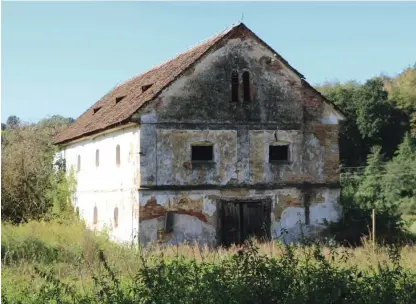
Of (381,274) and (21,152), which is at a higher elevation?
(21,152)

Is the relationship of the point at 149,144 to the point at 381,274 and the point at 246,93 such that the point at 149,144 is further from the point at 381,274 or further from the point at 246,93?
the point at 381,274

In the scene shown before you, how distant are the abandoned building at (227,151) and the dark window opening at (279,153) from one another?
1.4 inches

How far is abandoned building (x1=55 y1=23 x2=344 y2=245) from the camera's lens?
21.4m

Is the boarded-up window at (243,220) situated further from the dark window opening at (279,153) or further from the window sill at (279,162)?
the dark window opening at (279,153)

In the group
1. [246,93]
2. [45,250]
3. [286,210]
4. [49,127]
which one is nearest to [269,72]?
[246,93]

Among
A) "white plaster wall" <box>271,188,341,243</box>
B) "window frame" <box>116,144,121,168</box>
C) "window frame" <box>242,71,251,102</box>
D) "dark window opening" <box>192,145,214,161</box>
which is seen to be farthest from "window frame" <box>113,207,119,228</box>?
"window frame" <box>242,71,251,102</box>

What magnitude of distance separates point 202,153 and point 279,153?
2741 millimetres

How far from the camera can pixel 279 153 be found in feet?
74.8

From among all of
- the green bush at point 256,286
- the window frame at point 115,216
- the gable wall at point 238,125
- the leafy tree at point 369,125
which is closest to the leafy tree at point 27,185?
the window frame at point 115,216

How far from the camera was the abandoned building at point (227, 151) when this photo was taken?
21391mm

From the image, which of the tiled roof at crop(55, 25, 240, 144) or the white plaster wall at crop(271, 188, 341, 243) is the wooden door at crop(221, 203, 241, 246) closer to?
the white plaster wall at crop(271, 188, 341, 243)

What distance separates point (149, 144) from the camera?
21.4 meters

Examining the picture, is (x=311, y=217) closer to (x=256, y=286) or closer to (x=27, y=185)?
(x=256, y=286)

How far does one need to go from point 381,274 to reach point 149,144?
12591mm
